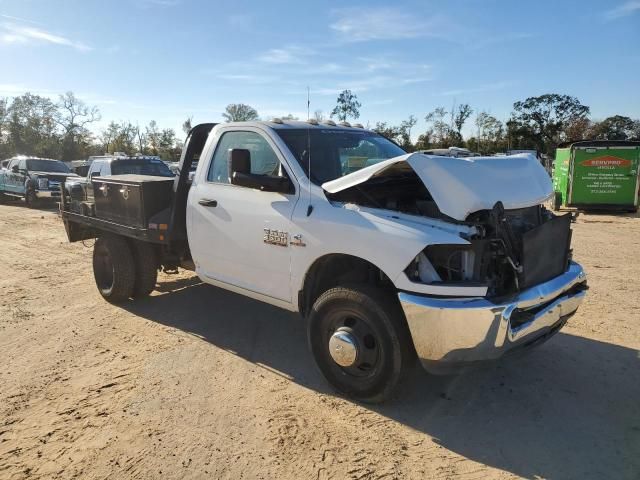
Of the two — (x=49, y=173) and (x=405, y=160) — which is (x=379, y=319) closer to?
(x=405, y=160)

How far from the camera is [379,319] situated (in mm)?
3369

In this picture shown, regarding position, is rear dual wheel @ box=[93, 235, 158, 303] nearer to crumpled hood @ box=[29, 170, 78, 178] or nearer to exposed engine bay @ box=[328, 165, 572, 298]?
exposed engine bay @ box=[328, 165, 572, 298]

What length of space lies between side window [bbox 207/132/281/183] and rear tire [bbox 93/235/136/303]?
193 cm

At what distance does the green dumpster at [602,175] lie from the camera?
15961mm

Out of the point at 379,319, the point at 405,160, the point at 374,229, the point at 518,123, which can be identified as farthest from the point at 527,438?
the point at 518,123

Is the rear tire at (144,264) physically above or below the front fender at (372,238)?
below

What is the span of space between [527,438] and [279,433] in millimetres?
1639

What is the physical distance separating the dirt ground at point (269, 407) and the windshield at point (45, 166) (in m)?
15.9

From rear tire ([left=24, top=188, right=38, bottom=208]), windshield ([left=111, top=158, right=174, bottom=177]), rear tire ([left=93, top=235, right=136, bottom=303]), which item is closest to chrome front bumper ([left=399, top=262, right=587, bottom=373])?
rear tire ([left=93, top=235, right=136, bottom=303])

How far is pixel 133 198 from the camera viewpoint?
5.40m

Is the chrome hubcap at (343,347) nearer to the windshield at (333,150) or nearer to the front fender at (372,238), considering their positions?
the front fender at (372,238)

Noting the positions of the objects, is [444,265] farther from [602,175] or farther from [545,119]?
[545,119]

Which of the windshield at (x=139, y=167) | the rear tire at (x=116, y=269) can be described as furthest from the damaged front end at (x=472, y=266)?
the windshield at (x=139, y=167)

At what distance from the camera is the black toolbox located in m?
5.30
